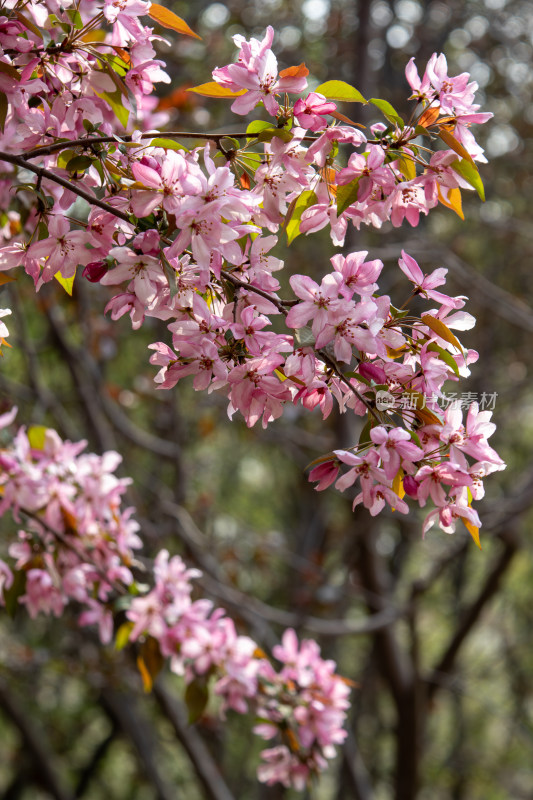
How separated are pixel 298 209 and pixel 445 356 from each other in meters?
0.31

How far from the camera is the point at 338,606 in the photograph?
17.9 feet

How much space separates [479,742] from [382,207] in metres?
9.49

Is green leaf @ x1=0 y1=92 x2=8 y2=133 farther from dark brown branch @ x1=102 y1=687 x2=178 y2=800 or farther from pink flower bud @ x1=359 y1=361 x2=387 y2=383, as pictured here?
dark brown branch @ x1=102 y1=687 x2=178 y2=800

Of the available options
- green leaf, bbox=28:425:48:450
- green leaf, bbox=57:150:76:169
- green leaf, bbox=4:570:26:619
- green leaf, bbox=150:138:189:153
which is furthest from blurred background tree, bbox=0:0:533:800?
green leaf, bbox=150:138:189:153

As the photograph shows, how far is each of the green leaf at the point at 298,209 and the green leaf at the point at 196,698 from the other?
3.82ft

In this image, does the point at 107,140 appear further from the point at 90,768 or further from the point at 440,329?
the point at 90,768

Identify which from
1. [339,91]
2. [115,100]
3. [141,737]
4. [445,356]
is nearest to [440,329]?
[445,356]

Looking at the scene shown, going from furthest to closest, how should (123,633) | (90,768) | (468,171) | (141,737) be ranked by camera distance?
(90,768) → (141,737) → (123,633) → (468,171)

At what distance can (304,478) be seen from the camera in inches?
264

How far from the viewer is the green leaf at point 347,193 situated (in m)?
1.06

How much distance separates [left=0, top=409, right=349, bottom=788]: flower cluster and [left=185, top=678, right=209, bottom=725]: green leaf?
0.02 m

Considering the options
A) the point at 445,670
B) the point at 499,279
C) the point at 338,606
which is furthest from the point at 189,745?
the point at 499,279

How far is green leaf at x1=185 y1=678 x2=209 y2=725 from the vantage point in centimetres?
183

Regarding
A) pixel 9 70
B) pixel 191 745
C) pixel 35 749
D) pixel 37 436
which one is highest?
pixel 9 70
